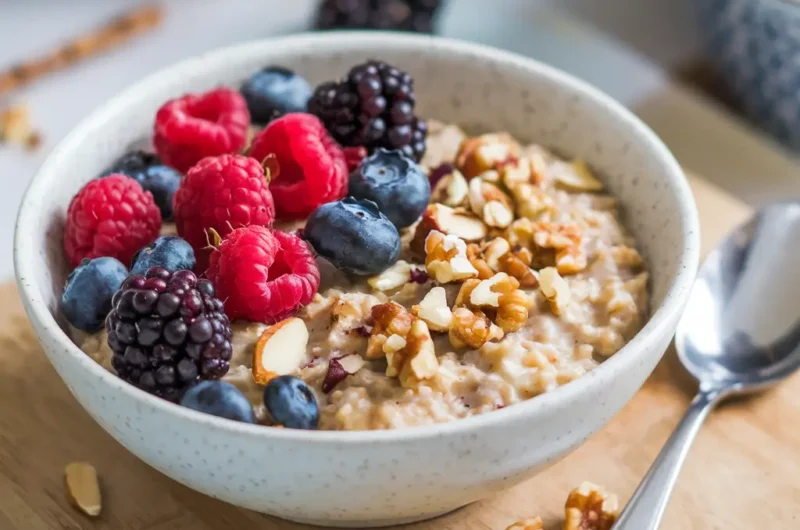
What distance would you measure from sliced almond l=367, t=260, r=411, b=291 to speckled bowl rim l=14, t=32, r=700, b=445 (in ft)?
1.06

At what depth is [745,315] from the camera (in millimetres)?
1675

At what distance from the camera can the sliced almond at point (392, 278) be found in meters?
1.36

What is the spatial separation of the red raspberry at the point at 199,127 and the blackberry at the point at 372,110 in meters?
0.15

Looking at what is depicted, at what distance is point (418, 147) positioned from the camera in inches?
62.4

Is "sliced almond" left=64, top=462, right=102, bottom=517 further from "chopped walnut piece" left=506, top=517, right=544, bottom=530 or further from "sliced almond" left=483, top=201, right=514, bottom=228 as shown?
"sliced almond" left=483, top=201, right=514, bottom=228

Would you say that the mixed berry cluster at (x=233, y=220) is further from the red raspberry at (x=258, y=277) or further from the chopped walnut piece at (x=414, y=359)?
the chopped walnut piece at (x=414, y=359)

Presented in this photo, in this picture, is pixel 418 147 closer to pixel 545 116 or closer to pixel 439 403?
pixel 545 116

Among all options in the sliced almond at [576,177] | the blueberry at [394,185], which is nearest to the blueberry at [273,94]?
the blueberry at [394,185]

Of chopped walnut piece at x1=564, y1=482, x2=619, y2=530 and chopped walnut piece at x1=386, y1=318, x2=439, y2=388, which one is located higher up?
chopped walnut piece at x1=386, y1=318, x2=439, y2=388

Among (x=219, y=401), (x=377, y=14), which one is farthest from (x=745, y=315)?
(x=377, y=14)

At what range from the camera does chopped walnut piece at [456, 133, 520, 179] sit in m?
1.58

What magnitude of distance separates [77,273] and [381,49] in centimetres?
77

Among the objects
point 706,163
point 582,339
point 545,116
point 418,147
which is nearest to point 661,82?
point 706,163

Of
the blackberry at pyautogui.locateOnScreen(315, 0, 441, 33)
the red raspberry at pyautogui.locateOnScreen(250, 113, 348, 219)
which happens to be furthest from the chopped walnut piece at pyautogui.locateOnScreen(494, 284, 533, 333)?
the blackberry at pyautogui.locateOnScreen(315, 0, 441, 33)
